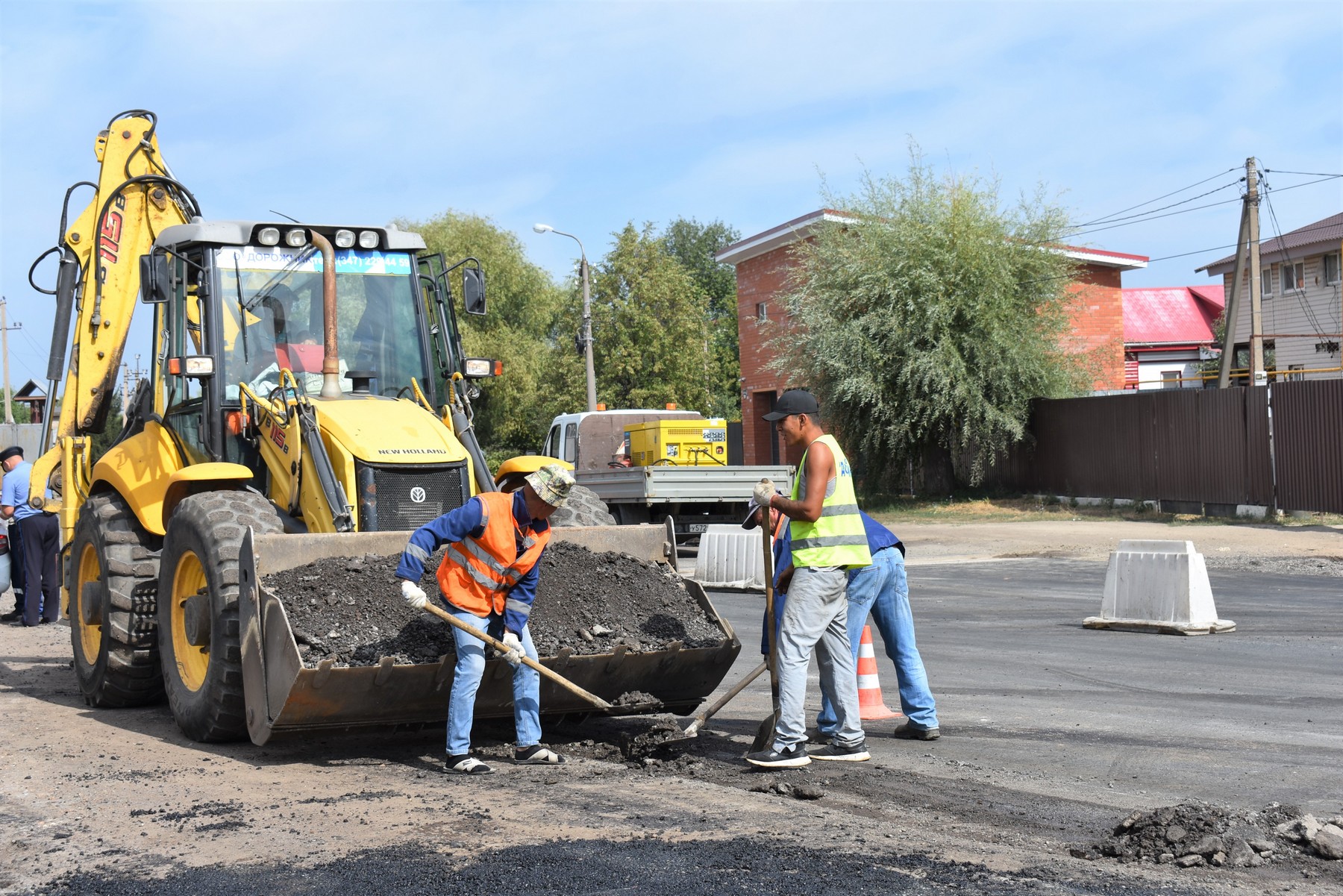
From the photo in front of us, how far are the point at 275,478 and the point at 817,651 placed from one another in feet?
11.6

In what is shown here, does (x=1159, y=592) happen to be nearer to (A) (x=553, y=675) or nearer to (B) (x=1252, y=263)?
(A) (x=553, y=675)

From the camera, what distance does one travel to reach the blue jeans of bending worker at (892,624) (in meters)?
7.11

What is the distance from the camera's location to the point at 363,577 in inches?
269

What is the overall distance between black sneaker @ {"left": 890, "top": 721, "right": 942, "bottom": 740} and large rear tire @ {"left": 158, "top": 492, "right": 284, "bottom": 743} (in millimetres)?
3619

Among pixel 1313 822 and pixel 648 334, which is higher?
pixel 648 334

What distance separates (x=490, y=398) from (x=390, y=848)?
45.9 meters

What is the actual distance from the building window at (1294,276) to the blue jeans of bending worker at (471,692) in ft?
136

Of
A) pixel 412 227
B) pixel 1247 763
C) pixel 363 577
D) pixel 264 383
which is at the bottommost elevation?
pixel 1247 763

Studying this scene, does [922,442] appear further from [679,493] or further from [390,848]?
[390,848]

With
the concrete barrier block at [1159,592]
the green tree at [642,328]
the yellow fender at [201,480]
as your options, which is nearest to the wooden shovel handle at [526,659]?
the yellow fender at [201,480]

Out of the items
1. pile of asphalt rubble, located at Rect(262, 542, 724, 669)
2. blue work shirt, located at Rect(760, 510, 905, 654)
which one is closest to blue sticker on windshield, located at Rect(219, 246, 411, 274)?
pile of asphalt rubble, located at Rect(262, 542, 724, 669)

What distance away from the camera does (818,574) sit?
6703 millimetres

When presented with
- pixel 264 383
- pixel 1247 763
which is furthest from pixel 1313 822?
pixel 264 383

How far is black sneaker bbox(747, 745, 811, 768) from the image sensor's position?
6.41 metres
